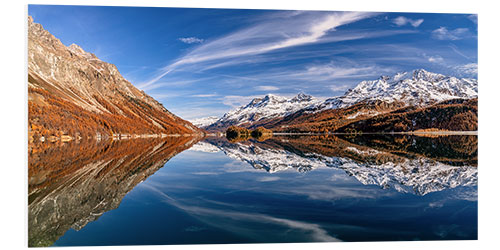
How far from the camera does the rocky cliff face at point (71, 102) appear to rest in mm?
59531

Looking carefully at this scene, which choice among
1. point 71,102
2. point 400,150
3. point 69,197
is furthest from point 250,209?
point 71,102

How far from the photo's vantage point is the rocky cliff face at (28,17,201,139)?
5953cm

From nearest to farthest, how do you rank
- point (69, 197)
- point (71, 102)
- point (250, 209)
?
point (250, 209) → point (69, 197) → point (71, 102)

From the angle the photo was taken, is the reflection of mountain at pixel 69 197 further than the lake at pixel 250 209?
Yes

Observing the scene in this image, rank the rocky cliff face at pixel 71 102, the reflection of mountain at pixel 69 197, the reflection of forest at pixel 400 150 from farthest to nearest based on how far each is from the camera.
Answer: the rocky cliff face at pixel 71 102 < the reflection of forest at pixel 400 150 < the reflection of mountain at pixel 69 197

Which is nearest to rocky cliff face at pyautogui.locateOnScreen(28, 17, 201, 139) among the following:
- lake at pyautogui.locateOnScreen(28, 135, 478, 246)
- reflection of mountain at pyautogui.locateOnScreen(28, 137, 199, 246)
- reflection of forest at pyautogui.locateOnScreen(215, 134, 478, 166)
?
reflection of mountain at pyautogui.locateOnScreen(28, 137, 199, 246)

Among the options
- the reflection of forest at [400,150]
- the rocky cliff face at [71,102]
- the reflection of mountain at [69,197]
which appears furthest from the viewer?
the rocky cliff face at [71,102]

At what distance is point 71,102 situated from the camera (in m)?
97.1

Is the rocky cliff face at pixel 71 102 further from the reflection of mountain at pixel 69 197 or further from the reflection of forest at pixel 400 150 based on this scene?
the reflection of forest at pixel 400 150

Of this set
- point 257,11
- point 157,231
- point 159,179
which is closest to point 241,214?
point 157,231

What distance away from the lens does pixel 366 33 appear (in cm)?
2328

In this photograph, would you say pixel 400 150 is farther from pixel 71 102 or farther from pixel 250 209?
pixel 71 102

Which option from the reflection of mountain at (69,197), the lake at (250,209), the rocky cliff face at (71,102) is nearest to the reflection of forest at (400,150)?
the lake at (250,209)

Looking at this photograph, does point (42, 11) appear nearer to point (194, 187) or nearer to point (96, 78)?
point (194, 187)
